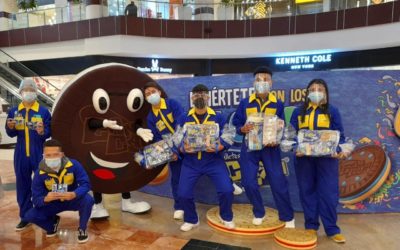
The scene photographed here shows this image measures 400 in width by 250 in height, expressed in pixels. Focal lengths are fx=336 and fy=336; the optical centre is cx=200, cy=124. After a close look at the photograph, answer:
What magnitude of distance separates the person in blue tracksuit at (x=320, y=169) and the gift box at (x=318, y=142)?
0.21 feet

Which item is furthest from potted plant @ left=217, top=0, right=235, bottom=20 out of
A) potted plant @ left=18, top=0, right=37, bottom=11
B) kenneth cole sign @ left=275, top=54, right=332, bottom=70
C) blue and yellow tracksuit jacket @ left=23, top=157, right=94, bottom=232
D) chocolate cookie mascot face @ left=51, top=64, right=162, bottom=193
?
blue and yellow tracksuit jacket @ left=23, top=157, right=94, bottom=232

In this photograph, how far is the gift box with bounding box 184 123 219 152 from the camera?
11.3 feet

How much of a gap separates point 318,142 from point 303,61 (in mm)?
10427

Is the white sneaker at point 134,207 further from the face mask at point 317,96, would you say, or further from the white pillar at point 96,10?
the white pillar at point 96,10

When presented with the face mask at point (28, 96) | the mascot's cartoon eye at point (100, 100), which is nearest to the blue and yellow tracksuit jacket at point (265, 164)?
the mascot's cartoon eye at point (100, 100)

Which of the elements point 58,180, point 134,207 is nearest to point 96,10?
point 134,207

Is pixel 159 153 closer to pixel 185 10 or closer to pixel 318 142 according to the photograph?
pixel 318 142

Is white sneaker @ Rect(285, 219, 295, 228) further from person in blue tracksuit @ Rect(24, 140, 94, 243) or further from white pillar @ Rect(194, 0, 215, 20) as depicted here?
white pillar @ Rect(194, 0, 215, 20)

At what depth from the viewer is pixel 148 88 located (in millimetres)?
3738

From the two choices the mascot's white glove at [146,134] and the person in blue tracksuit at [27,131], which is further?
the mascot's white glove at [146,134]

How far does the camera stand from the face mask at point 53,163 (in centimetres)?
310

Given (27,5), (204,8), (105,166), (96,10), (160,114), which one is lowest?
(105,166)

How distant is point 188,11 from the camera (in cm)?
1348

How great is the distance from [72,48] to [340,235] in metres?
12.0
